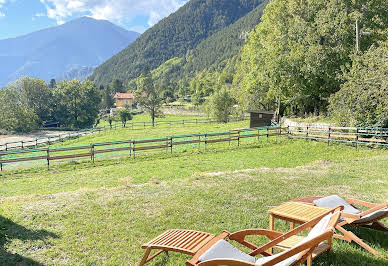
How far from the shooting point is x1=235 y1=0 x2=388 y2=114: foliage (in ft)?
66.0

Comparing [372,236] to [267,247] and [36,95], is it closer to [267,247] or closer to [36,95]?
[267,247]

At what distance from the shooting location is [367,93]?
1562 centimetres

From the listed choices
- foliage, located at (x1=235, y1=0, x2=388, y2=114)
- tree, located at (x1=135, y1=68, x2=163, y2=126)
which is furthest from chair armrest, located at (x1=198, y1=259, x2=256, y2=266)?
tree, located at (x1=135, y1=68, x2=163, y2=126)

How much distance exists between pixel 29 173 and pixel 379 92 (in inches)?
778

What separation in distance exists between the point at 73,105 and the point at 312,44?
5947 centimetres

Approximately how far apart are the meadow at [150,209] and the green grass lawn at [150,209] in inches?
0.6

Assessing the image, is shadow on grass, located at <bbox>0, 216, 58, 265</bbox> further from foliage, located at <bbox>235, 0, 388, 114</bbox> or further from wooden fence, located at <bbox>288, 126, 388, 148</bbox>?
foliage, located at <bbox>235, 0, 388, 114</bbox>

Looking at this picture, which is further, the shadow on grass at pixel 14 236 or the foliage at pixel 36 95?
the foliage at pixel 36 95

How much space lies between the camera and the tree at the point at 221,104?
4328 cm

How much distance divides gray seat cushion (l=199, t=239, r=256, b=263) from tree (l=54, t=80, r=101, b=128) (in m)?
69.7

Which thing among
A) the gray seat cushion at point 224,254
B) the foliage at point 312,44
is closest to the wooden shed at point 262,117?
the foliage at point 312,44

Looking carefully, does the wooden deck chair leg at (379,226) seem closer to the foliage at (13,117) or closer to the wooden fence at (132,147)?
the wooden fence at (132,147)

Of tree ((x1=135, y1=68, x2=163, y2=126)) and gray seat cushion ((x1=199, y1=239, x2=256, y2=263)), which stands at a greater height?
tree ((x1=135, y1=68, x2=163, y2=126))

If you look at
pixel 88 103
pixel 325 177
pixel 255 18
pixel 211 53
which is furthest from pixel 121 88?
pixel 325 177
